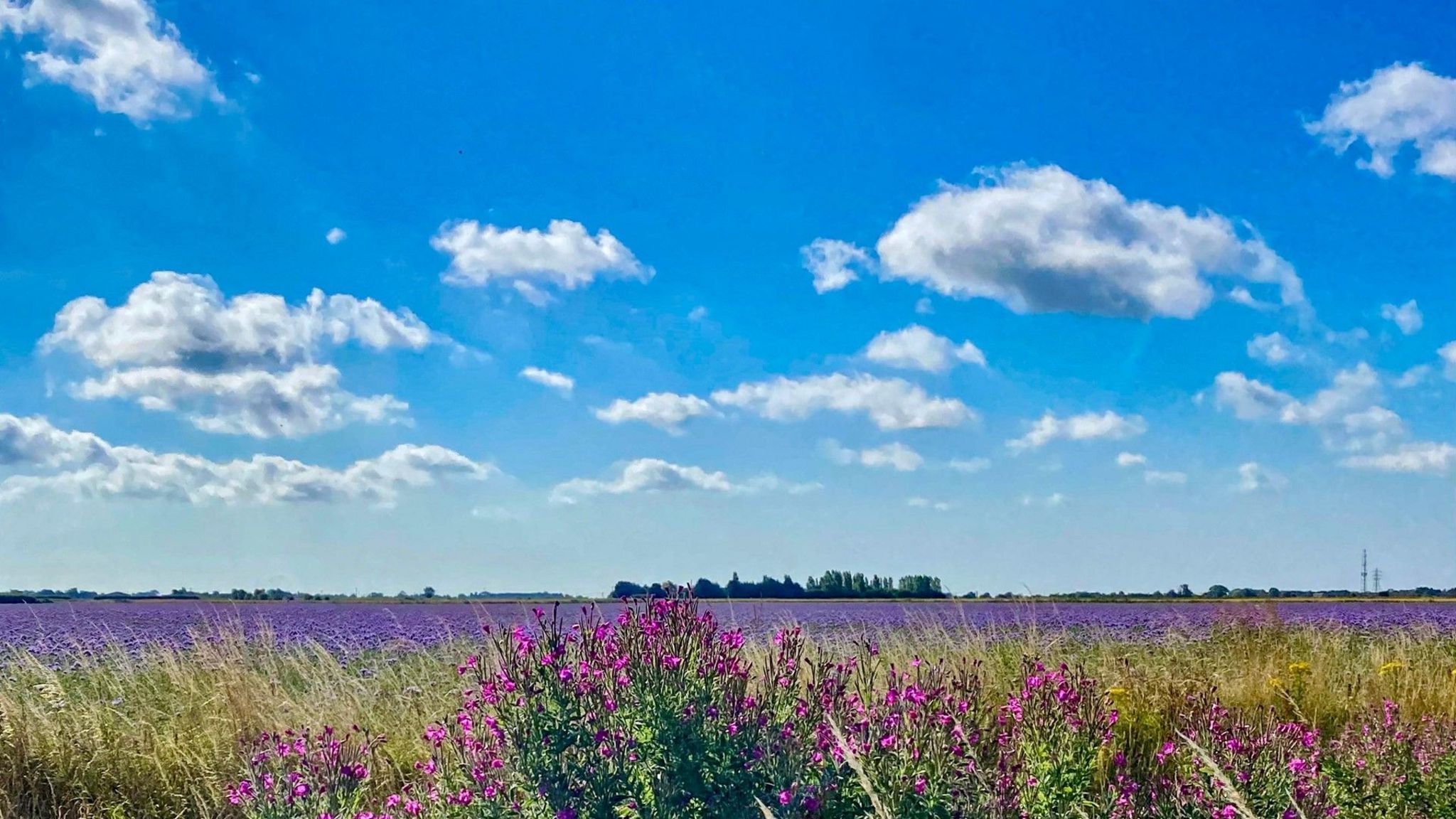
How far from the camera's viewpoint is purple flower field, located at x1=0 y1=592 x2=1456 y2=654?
32.9 feet

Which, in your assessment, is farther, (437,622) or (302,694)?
(437,622)

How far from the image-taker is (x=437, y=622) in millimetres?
14766

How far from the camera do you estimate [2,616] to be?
54.6 ft

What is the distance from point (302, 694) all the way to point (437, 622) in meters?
7.47

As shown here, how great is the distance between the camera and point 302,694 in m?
7.43

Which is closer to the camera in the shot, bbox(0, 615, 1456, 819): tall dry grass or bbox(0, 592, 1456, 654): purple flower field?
bbox(0, 615, 1456, 819): tall dry grass

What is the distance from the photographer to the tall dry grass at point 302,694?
221 inches

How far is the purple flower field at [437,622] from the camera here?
1002cm

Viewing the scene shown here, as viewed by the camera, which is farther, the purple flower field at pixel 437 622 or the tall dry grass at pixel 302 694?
the purple flower field at pixel 437 622

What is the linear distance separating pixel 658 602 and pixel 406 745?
2.98 meters

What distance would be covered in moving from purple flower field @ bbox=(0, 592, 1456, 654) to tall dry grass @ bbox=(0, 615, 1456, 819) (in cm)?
49

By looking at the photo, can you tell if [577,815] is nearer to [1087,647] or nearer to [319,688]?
[319,688]

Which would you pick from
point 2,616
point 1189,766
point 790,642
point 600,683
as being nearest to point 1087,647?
point 1189,766

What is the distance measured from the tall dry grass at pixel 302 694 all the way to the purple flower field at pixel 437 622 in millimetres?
A: 494
